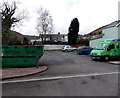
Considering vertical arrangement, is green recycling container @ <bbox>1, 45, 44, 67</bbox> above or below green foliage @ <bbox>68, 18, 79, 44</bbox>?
below

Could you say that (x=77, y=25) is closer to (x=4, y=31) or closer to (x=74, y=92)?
(x=4, y=31)

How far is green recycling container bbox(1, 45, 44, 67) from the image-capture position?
9070 mm

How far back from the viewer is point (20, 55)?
362 inches

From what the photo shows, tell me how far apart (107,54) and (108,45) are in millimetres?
939

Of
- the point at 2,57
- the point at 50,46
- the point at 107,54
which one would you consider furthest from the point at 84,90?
the point at 50,46

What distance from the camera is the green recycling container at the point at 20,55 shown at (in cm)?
907

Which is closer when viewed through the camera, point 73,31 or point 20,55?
point 20,55

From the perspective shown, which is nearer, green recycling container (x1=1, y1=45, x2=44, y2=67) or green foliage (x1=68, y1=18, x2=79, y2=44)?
green recycling container (x1=1, y1=45, x2=44, y2=67)

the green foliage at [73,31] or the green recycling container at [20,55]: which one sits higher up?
Answer: the green foliage at [73,31]

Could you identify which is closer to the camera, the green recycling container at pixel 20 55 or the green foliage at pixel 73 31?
the green recycling container at pixel 20 55

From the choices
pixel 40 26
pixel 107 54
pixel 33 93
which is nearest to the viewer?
pixel 33 93

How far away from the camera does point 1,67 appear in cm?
905

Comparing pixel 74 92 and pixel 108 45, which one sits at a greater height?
pixel 108 45

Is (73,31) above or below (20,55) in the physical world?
above
